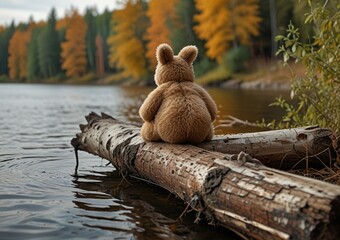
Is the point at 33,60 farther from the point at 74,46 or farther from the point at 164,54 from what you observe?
the point at 164,54

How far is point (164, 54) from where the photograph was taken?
16.0 feet

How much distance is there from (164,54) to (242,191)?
2206 millimetres

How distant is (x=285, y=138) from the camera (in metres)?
4.97

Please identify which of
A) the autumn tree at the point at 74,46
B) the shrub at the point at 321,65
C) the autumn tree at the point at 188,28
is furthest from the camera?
the autumn tree at the point at 74,46

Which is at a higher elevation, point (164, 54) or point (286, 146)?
point (164, 54)

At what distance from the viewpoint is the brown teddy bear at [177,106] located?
455 centimetres

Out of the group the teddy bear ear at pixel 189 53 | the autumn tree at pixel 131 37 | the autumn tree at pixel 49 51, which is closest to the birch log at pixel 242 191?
the teddy bear ear at pixel 189 53

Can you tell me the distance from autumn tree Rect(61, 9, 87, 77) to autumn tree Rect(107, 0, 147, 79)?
2076cm

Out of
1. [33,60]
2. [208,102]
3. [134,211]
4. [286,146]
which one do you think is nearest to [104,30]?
[33,60]

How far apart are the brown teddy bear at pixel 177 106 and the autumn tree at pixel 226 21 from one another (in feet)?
99.3

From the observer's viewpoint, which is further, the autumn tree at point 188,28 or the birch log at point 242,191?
the autumn tree at point 188,28

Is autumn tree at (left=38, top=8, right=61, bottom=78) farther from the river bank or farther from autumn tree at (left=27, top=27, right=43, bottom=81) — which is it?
the river bank

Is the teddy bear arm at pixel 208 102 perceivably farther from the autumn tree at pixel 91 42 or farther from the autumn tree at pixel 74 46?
the autumn tree at pixel 91 42

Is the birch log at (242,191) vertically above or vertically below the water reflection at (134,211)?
above
